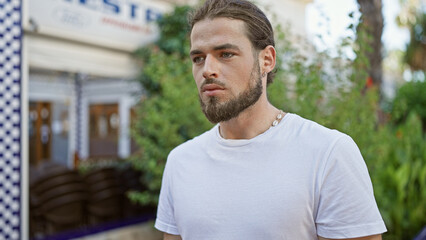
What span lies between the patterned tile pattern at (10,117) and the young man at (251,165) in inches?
147

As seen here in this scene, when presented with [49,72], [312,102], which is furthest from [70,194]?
[49,72]

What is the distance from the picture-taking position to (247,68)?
1354 millimetres

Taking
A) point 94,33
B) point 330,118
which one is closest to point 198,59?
point 330,118

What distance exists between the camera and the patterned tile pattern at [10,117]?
182 inches

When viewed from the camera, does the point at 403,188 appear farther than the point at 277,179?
Yes

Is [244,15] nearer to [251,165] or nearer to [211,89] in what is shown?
[211,89]

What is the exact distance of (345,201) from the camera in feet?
3.87

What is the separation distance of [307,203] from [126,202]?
5.21 m

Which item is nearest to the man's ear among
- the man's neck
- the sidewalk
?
the man's neck

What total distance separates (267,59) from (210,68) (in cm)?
23

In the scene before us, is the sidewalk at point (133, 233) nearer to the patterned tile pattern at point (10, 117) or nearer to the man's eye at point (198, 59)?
the patterned tile pattern at point (10, 117)

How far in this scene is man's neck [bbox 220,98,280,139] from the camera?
4.63 ft

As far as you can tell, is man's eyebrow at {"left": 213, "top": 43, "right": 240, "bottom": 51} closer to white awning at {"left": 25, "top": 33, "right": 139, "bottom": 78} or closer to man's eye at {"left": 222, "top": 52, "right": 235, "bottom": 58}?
man's eye at {"left": 222, "top": 52, "right": 235, "bottom": 58}

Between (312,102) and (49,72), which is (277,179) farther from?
(49,72)
